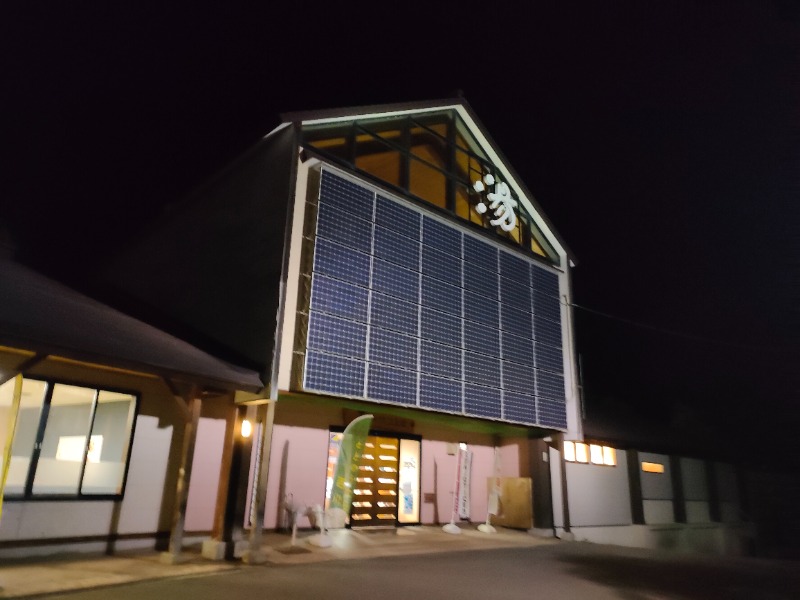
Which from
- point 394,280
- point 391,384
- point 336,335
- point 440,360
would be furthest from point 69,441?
point 440,360

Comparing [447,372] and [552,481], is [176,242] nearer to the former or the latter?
[447,372]

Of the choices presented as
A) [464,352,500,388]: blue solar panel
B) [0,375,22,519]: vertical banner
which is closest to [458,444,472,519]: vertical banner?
[464,352,500,388]: blue solar panel

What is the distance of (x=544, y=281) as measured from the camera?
13.3 m

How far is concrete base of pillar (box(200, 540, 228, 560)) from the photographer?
7.12m

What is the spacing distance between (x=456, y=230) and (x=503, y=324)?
93.9 inches

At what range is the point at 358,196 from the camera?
9.67 metres

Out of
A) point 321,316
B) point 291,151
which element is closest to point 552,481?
point 321,316

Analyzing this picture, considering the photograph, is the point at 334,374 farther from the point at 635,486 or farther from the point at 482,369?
the point at 635,486

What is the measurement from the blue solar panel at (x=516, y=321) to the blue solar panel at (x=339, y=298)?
3.97m

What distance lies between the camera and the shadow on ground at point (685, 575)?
6.53 m

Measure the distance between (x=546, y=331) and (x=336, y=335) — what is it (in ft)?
20.5

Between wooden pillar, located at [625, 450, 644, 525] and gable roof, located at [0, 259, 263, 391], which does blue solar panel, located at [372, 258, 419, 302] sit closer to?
gable roof, located at [0, 259, 263, 391]

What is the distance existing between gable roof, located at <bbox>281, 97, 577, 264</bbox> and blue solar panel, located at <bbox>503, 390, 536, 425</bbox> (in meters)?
4.51

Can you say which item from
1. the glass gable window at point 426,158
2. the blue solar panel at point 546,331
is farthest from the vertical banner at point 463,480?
the glass gable window at point 426,158
